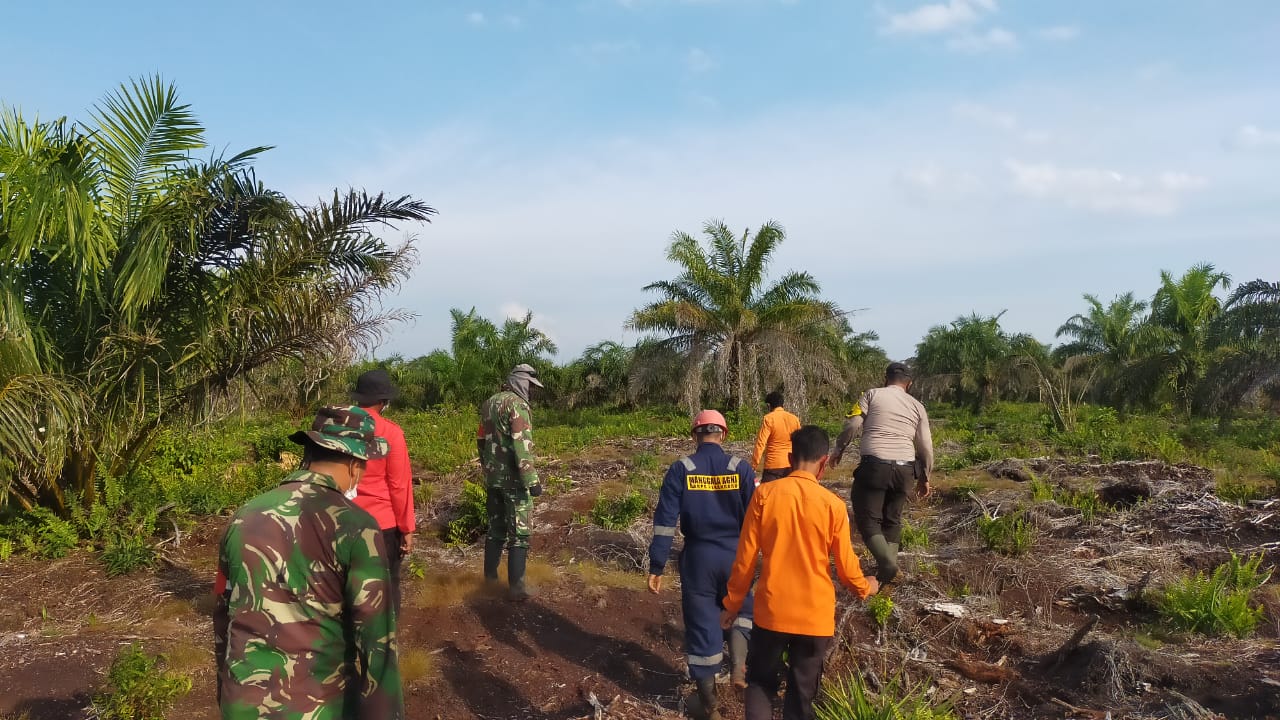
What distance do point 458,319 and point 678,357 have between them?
10.9m

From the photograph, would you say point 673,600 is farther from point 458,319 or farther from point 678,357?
point 458,319

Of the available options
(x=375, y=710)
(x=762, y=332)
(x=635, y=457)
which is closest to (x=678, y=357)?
(x=762, y=332)

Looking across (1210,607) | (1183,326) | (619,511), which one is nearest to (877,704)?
(1210,607)

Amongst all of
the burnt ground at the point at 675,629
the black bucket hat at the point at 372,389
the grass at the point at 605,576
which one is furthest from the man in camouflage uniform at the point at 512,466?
the black bucket hat at the point at 372,389

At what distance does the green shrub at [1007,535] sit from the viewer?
7.91m

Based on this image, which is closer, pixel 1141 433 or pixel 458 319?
pixel 1141 433

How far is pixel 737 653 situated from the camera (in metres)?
5.25

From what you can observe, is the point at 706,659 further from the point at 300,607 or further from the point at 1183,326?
the point at 1183,326

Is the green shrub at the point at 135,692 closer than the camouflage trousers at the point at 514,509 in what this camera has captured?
Yes

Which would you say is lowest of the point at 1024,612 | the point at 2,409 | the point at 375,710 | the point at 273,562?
the point at 1024,612

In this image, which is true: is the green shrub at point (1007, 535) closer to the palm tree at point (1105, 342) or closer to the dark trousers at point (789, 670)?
the dark trousers at point (789, 670)

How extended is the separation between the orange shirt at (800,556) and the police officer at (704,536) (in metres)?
0.78

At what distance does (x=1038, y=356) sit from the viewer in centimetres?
3131

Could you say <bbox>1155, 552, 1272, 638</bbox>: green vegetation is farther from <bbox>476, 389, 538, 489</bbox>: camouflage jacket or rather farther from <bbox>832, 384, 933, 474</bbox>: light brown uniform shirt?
<bbox>476, 389, 538, 489</bbox>: camouflage jacket
